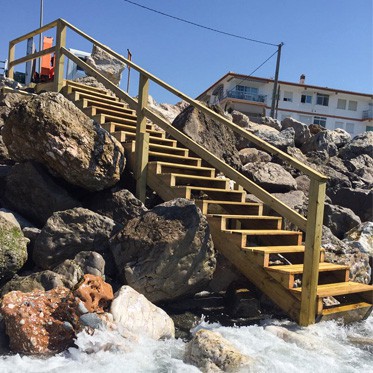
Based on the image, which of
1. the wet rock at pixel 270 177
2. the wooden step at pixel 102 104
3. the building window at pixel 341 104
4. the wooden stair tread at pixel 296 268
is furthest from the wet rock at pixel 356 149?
the building window at pixel 341 104

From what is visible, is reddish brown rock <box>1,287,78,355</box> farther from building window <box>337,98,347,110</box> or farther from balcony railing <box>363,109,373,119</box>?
balcony railing <box>363,109,373,119</box>

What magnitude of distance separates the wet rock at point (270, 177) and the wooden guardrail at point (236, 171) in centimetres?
221

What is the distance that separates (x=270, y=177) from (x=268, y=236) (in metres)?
2.30

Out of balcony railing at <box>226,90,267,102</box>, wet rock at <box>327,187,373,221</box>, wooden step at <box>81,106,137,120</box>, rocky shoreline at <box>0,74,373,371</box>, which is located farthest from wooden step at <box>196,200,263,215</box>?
balcony railing at <box>226,90,267,102</box>

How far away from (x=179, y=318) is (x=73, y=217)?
1723 mm

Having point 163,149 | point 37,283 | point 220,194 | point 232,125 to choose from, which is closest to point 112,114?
point 163,149

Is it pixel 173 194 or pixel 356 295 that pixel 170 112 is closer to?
pixel 173 194

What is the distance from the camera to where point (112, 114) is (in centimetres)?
784

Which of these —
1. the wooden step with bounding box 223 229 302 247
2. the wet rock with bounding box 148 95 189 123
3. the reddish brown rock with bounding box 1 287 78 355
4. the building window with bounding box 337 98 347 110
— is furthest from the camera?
the building window with bounding box 337 98 347 110

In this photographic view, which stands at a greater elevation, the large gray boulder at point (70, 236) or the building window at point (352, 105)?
the building window at point (352, 105)

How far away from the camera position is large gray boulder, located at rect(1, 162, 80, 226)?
5648 mm

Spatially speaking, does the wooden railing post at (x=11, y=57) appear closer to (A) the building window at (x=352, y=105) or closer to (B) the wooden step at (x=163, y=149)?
(B) the wooden step at (x=163, y=149)

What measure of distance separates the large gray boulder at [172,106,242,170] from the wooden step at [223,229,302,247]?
2.24 meters

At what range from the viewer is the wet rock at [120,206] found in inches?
223
